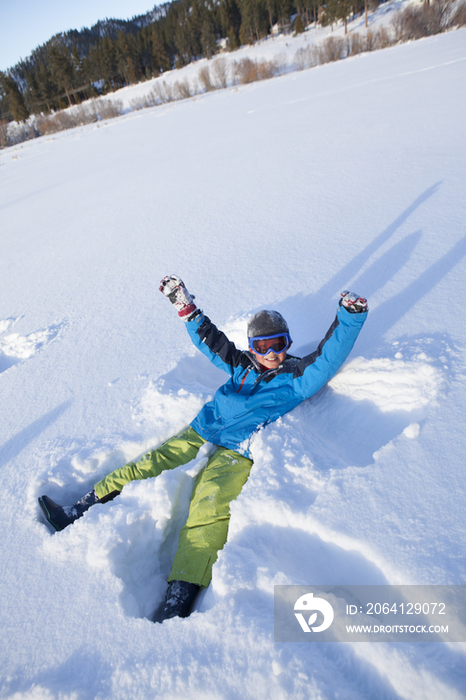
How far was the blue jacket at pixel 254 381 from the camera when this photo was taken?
182 cm

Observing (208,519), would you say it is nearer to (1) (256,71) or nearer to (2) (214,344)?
(2) (214,344)

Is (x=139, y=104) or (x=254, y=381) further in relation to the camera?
(x=139, y=104)

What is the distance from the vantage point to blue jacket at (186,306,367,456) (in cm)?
182

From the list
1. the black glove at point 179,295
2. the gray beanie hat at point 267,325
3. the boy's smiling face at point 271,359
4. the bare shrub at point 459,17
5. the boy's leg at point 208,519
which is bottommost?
the boy's leg at point 208,519

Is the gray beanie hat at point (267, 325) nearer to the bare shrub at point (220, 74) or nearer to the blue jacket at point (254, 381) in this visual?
the blue jacket at point (254, 381)

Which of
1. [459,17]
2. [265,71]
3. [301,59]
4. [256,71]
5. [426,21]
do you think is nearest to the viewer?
[459,17]

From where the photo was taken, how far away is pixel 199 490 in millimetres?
1673

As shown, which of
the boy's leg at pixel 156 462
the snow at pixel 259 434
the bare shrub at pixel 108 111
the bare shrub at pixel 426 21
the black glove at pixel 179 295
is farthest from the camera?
the bare shrub at pixel 108 111

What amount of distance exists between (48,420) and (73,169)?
751 cm

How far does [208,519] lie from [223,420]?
590mm

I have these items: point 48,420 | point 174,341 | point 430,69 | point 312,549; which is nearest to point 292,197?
point 174,341

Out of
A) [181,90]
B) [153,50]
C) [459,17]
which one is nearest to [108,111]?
[181,90]

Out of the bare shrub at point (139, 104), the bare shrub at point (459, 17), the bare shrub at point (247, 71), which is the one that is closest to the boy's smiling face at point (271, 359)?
the bare shrub at point (459, 17)

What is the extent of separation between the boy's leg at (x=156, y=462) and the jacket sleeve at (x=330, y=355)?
68cm
